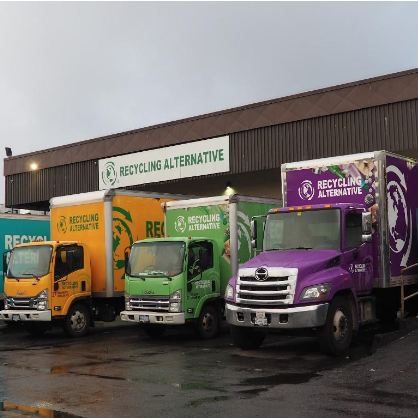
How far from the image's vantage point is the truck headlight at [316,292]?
1153 centimetres

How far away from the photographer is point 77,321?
1647cm

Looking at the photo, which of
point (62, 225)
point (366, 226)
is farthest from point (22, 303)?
point (366, 226)

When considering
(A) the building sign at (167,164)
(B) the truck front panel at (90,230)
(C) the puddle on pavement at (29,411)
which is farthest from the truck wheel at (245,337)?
(A) the building sign at (167,164)

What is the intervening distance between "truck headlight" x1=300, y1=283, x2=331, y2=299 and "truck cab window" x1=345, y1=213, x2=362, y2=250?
1243 mm

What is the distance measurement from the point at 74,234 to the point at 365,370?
9615 millimetres

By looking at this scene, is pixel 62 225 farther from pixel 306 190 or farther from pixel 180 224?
pixel 306 190

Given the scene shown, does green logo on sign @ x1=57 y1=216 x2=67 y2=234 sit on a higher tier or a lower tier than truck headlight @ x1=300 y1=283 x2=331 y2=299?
higher

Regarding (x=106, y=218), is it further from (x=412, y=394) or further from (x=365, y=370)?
(x=412, y=394)

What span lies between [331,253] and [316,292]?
963mm

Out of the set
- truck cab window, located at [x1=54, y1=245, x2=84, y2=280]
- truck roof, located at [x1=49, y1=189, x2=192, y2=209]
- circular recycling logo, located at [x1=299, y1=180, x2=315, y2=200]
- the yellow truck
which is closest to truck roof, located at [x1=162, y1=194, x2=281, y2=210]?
truck roof, located at [x1=49, y1=189, x2=192, y2=209]

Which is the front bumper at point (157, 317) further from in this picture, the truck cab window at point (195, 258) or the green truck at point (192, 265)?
the truck cab window at point (195, 258)

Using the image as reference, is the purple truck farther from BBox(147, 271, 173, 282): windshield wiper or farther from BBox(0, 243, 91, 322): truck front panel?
BBox(0, 243, 91, 322): truck front panel

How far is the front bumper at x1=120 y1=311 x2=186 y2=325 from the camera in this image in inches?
555

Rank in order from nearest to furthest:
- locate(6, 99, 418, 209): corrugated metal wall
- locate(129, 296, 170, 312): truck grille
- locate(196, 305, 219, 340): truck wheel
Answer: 1. locate(129, 296, 170, 312): truck grille
2. locate(196, 305, 219, 340): truck wheel
3. locate(6, 99, 418, 209): corrugated metal wall
